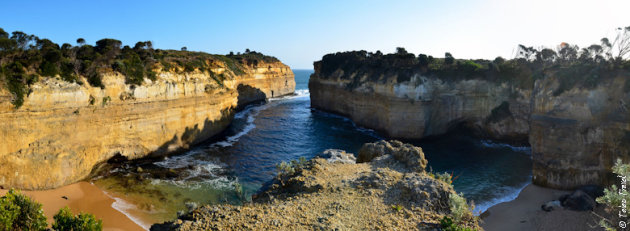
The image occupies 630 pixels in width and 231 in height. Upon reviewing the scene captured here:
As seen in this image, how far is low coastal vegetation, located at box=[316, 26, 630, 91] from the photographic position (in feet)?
69.9

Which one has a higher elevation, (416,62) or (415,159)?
(416,62)

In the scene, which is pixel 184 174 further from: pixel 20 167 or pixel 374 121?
pixel 374 121

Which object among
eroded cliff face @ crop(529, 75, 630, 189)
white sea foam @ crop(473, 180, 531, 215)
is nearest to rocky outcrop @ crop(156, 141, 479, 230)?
white sea foam @ crop(473, 180, 531, 215)

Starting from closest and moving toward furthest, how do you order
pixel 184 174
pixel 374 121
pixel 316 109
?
1. pixel 184 174
2. pixel 374 121
3. pixel 316 109

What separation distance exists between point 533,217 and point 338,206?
13385mm

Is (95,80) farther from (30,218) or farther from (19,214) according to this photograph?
(30,218)

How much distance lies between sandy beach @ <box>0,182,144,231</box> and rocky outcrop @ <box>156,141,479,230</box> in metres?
9.00

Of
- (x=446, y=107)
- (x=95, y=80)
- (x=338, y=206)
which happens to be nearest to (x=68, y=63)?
(x=95, y=80)

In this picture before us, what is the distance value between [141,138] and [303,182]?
1955cm

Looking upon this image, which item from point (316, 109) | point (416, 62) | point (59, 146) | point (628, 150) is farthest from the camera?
point (316, 109)

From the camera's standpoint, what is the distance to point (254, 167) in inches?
1038

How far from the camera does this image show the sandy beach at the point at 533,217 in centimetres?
1680

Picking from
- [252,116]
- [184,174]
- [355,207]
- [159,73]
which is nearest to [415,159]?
[355,207]

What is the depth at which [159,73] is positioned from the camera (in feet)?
95.2
